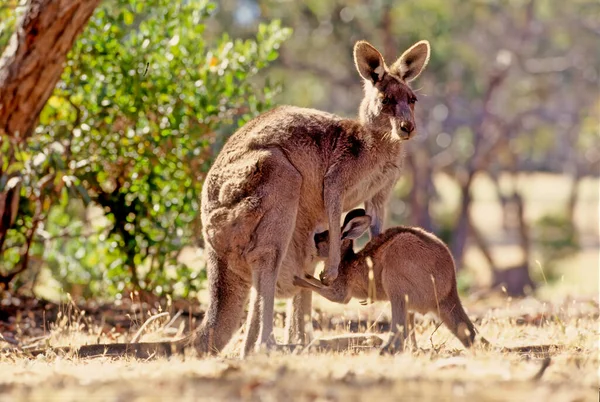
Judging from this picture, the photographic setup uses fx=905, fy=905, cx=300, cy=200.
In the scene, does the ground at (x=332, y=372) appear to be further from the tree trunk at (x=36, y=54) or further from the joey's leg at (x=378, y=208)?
the tree trunk at (x=36, y=54)

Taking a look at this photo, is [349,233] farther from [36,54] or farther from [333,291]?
[36,54]

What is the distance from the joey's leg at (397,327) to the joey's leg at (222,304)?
38.0 inches

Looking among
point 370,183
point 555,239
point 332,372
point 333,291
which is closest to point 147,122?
point 370,183

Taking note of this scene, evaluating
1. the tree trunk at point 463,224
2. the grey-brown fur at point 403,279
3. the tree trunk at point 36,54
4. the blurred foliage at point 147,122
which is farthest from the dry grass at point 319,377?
the tree trunk at point 463,224

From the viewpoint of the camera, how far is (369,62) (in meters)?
6.34

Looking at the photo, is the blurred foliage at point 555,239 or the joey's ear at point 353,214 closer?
the joey's ear at point 353,214

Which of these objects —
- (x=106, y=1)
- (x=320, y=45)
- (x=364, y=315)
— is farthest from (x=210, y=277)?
(x=320, y=45)

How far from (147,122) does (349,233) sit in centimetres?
317

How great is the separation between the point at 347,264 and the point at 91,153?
136 inches

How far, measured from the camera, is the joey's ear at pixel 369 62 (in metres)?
6.26

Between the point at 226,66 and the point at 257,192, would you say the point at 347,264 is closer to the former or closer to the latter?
the point at 257,192

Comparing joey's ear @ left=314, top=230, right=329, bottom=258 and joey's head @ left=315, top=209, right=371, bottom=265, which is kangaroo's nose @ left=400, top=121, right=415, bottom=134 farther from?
joey's ear @ left=314, top=230, right=329, bottom=258

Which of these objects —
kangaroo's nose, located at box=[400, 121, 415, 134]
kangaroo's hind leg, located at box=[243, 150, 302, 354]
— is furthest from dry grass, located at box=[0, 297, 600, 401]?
kangaroo's nose, located at box=[400, 121, 415, 134]

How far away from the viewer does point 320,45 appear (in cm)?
2292
